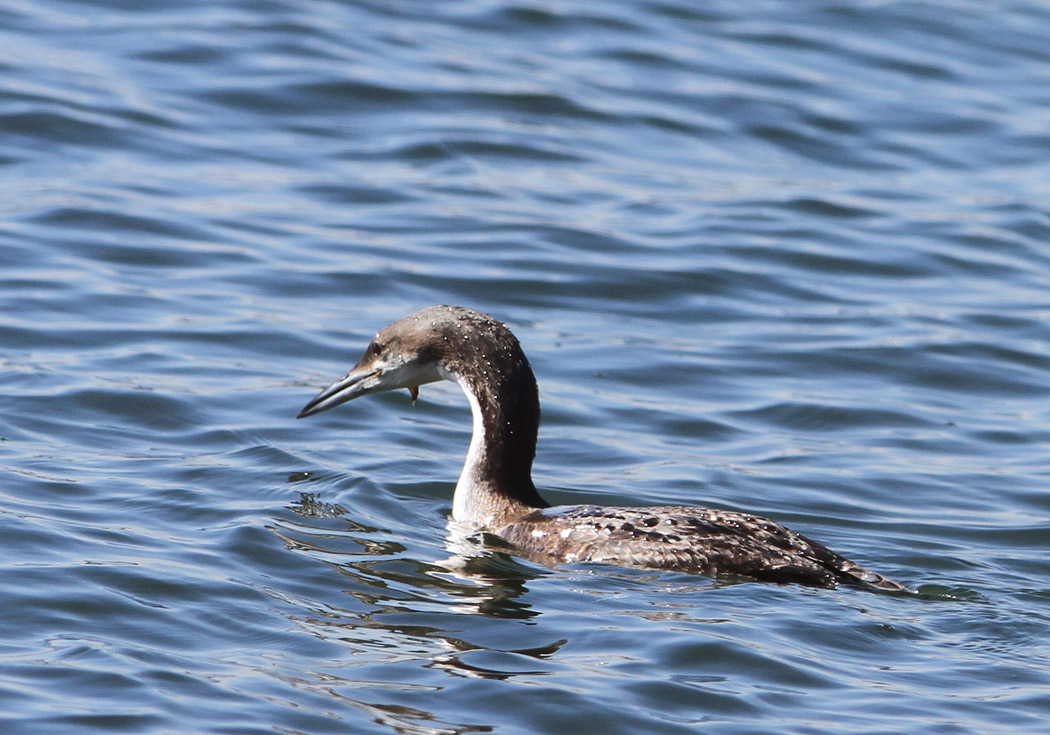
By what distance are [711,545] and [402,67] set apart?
11098 millimetres

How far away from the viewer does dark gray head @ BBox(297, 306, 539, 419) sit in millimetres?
9039

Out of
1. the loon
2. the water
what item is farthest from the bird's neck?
the water

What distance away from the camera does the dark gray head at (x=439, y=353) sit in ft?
29.7

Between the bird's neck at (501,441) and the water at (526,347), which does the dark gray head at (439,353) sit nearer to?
the bird's neck at (501,441)

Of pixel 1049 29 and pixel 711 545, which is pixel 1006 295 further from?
pixel 1049 29

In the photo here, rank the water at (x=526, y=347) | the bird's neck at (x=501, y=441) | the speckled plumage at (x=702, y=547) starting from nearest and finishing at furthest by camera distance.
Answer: the water at (x=526, y=347) < the speckled plumage at (x=702, y=547) < the bird's neck at (x=501, y=441)

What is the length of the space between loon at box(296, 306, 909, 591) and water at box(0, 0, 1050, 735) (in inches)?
7.3

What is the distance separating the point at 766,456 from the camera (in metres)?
10.5

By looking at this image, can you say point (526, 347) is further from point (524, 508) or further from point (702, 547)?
point (702, 547)

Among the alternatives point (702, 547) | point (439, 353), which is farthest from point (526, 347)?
point (702, 547)

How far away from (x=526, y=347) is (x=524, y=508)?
346 centimetres

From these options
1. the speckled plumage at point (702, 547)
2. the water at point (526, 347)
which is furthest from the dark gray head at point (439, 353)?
the speckled plumage at point (702, 547)

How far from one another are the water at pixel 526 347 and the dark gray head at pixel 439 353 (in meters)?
0.66

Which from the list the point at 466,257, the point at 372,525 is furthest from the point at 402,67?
the point at 372,525
